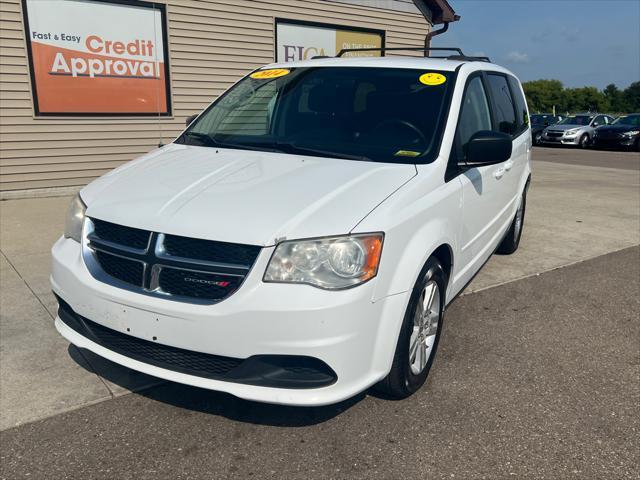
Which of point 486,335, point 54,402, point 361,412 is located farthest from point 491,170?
point 54,402

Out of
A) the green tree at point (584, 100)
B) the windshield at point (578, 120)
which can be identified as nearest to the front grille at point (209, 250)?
the windshield at point (578, 120)

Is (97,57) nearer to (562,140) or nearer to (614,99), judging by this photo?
(562,140)

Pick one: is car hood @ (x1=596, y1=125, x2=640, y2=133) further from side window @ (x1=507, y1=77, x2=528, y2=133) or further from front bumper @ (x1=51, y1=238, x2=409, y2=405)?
front bumper @ (x1=51, y1=238, x2=409, y2=405)

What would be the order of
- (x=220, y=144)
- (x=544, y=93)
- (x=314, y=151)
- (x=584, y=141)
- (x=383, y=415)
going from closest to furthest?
(x=383, y=415) → (x=314, y=151) → (x=220, y=144) → (x=584, y=141) → (x=544, y=93)

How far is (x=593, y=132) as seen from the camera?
23469 millimetres

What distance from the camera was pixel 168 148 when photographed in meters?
3.79

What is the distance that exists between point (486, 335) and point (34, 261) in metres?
A: 4.06


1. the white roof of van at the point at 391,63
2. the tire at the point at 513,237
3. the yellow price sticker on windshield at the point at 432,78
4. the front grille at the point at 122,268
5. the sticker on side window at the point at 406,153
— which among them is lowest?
the tire at the point at 513,237

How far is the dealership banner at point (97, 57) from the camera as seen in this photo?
8.38 metres

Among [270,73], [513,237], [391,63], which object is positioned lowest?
[513,237]

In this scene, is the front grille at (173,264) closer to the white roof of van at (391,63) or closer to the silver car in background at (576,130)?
the white roof of van at (391,63)

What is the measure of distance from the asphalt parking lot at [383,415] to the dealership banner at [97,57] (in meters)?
4.93

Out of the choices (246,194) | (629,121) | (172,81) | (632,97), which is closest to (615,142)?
(629,121)

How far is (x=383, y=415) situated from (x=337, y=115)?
183 centimetres
